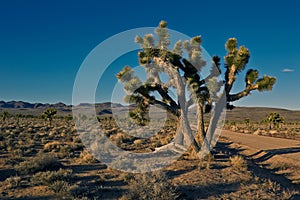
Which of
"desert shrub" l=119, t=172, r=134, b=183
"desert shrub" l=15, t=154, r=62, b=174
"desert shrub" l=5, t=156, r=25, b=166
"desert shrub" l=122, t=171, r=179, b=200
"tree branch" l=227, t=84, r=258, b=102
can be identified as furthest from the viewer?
"tree branch" l=227, t=84, r=258, b=102

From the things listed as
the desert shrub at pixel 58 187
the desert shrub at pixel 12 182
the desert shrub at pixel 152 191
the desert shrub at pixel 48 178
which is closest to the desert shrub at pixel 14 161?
the desert shrub at pixel 48 178

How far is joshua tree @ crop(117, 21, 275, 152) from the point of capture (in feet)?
45.8

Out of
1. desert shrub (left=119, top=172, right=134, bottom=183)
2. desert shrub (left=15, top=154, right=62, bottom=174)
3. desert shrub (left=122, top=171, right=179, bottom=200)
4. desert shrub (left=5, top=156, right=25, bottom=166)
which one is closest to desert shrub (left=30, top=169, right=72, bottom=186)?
desert shrub (left=15, top=154, right=62, bottom=174)

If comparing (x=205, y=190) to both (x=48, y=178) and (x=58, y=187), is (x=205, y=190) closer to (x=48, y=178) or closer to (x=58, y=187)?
(x=58, y=187)

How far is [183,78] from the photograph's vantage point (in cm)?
1516

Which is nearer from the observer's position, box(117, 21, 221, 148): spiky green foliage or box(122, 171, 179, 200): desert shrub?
box(122, 171, 179, 200): desert shrub

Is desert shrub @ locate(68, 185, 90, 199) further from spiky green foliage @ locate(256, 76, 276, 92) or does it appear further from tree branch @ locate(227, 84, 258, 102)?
spiky green foliage @ locate(256, 76, 276, 92)

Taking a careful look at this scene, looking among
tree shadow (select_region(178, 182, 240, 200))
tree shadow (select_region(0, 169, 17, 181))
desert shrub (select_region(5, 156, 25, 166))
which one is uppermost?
tree shadow (select_region(178, 182, 240, 200))

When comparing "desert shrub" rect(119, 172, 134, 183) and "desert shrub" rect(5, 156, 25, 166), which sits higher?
"desert shrub" rect(119, 172, 134, 183)

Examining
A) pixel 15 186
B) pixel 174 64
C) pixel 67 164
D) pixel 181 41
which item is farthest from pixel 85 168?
pixel 181 41

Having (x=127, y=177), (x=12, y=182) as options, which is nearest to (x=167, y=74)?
(x=127, y=177)

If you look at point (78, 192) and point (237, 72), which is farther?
point (237, 72)

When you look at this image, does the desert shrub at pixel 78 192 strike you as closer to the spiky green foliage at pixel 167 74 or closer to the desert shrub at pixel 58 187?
the desert shrub at pixel 58 187

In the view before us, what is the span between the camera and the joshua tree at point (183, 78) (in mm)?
13945
